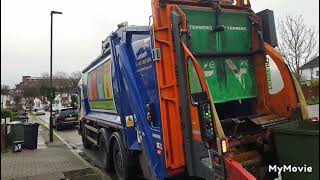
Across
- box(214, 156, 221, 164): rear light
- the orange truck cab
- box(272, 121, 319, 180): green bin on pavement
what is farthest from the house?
box(214, 156, 221, 164): rear light

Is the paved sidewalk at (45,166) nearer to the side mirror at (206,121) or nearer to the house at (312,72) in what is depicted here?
the side mirror at (206,121)

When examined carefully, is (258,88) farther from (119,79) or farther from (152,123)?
(119,79)

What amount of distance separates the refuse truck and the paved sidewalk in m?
2.36

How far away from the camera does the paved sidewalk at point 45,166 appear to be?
8609 mm

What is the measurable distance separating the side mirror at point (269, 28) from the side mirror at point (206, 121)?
5.99 feet

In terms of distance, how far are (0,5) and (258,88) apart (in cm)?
424

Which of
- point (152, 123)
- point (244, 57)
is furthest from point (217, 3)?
point (152, 123)

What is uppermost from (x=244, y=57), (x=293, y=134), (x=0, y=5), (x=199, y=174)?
(x=0, y=5)

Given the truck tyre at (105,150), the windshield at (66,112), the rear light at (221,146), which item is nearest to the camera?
the rear light at (221,146)

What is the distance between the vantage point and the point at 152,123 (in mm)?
5562

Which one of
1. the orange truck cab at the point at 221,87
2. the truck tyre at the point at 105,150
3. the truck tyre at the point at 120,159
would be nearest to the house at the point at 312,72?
the orange truck cab at the point at 221,87

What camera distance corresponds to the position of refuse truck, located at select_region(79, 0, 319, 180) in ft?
15.8

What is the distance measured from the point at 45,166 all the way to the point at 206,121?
664 cm

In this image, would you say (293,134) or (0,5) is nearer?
(293,134)
